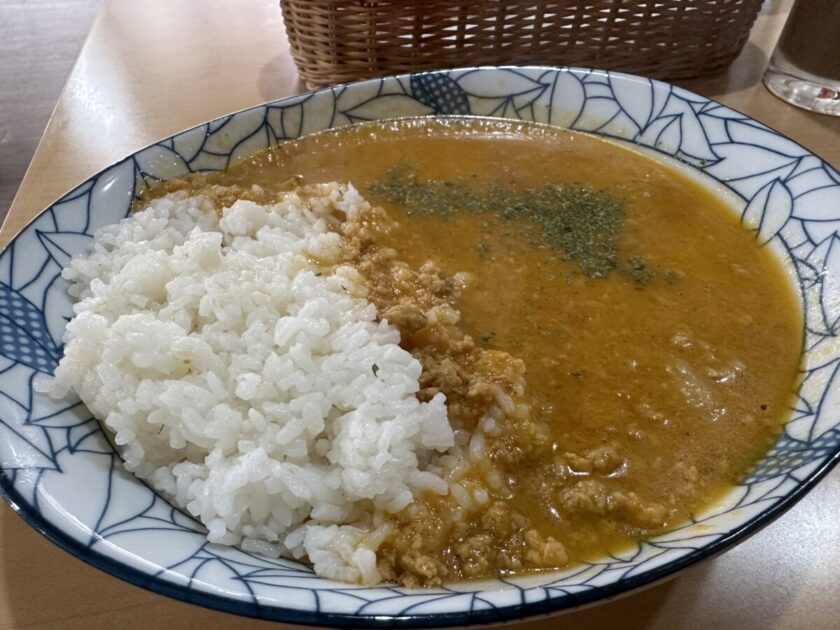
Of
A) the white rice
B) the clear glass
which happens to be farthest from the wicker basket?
the white rice

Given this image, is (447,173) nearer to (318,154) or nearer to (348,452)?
(318,154)

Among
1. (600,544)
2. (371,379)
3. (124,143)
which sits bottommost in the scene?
(124,143)

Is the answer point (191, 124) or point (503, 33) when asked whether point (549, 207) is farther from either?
point (191, 124)

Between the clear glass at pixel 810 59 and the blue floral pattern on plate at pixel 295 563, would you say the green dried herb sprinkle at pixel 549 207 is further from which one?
the clear glass at pixel 810 59

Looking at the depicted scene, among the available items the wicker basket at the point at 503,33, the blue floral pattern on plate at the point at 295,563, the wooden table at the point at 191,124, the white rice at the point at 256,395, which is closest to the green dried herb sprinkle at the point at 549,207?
the blue floral pattern on plate at the point at 295,563

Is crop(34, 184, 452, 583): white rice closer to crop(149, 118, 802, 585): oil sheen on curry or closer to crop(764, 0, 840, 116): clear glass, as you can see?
crop(149, 118, 802, 585): oil sheen on curry

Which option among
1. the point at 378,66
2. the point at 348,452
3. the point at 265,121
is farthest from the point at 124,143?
the point at 348,452

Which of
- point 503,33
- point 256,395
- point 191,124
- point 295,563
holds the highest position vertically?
point 503,33

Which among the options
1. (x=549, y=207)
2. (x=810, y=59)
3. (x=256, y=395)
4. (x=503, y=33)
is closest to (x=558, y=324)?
(x=549, y=207)
